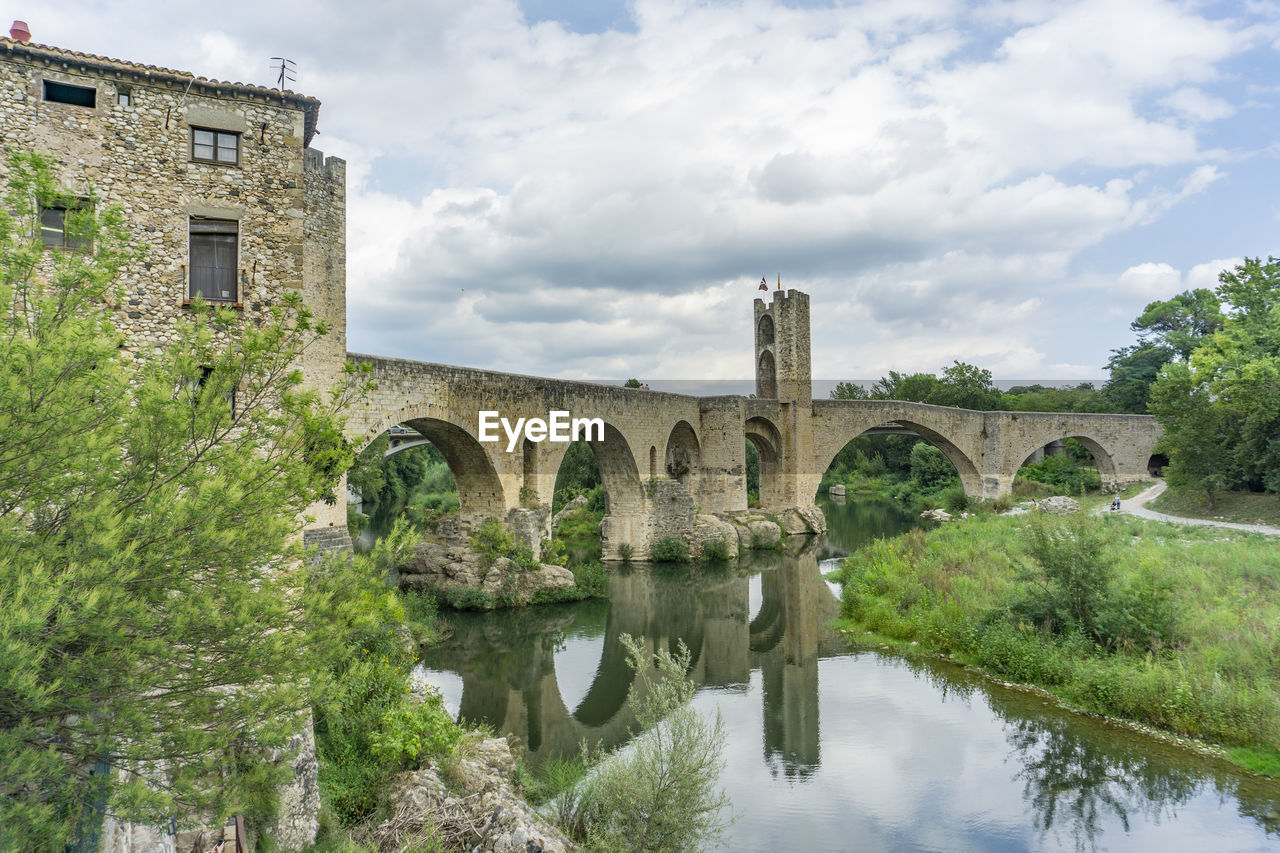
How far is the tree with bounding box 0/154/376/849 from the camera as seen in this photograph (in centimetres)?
253

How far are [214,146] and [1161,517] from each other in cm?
2446

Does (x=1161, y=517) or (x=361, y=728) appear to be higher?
(x=1161, y=517)

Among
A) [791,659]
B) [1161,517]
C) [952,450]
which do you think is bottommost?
[791,659]

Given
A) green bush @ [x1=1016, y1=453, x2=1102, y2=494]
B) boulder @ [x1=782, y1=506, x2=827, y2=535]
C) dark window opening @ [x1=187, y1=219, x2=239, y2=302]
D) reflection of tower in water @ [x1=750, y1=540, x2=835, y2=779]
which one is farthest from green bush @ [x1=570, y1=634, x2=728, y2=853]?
green bush @ [x1=1016, y1=453, x2=1102, y2=494]

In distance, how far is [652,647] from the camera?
12656 mm

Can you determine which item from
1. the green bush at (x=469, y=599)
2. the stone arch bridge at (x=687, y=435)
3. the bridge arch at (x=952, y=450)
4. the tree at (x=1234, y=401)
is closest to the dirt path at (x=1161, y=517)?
the tree at (x=1234, y=401)

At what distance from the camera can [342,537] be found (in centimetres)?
959

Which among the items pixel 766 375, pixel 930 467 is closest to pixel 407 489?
pixel 766 375

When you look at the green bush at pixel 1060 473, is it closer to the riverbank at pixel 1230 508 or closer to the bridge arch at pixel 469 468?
the riverbank at pixel 1230 508

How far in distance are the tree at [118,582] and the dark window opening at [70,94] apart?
369 cm

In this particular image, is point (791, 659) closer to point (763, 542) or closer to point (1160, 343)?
point (763, 542)

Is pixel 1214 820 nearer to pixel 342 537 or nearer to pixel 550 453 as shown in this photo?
pixel 342 537

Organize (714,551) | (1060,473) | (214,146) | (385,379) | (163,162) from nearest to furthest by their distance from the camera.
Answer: (163,162) → (214,146) → (385,379) → (714,551) → (1060,473)

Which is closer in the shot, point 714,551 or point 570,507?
point 714,551
